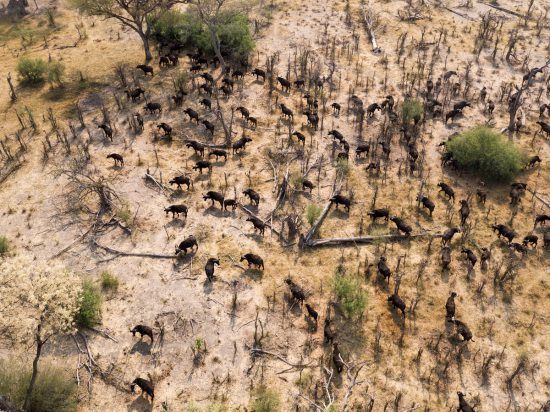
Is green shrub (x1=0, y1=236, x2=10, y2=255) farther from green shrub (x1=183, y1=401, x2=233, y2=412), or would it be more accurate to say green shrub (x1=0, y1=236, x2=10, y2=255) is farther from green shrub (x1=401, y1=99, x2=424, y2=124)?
green shrub (x1=401, y1=99, x2=424, y2=124)

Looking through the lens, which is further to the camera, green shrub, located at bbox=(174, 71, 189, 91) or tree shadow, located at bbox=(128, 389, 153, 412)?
green shrub, located at bbox=(174, 71, 189, 91)

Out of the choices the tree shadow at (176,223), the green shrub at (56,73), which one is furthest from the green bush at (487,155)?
the green shrub at (56,73)

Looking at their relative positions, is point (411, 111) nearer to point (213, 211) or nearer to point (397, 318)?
point (213, 211)

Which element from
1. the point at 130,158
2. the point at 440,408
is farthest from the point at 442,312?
the point at 130,158

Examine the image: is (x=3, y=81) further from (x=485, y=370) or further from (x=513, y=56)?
(x=513, y=56)

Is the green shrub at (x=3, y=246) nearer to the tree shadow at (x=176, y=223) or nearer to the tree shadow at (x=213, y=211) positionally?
the tree shadow at (x=176, y=223)

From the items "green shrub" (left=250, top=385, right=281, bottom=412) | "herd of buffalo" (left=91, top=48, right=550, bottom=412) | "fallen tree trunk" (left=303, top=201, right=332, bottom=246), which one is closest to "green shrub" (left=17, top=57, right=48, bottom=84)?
"herd of buffalo" (left=91, top=48, right=550, bottom=412)
